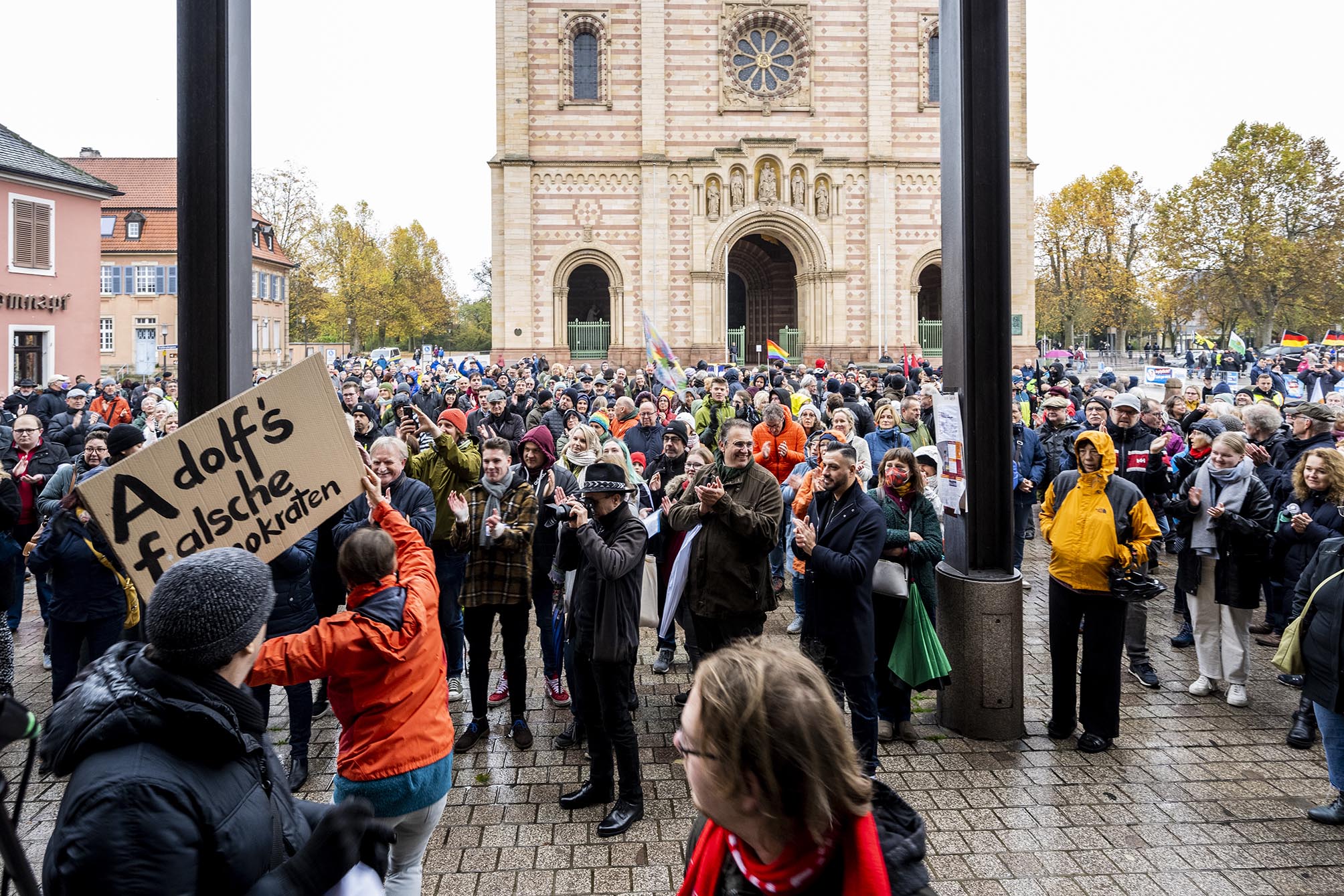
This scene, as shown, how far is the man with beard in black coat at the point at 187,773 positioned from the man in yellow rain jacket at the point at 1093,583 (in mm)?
4887

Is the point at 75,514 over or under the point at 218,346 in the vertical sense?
under

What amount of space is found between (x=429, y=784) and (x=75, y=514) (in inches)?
147

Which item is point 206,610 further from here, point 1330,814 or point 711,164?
point 711,164

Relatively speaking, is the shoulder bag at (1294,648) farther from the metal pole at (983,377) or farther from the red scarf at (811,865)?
the red scarf at (811,865)

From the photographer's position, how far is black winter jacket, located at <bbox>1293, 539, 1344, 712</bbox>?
4.61 meters

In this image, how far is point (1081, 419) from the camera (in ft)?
39.0

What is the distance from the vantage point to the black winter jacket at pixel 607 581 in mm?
4676

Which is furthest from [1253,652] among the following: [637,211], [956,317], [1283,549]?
[637,211]

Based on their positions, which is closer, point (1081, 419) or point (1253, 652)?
point (1253, 652)

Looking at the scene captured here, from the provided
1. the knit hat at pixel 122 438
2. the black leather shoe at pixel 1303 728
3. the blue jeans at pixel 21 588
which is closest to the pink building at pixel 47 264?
Answer: the blue jeans at pixel 21 588

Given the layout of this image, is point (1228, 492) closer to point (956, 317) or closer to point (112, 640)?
point (956, 317)

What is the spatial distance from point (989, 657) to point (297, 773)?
4308 mm

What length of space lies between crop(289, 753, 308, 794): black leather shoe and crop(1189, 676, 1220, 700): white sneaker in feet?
20.4

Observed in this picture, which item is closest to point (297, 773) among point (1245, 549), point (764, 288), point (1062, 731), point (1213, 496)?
point (1062, 731)
